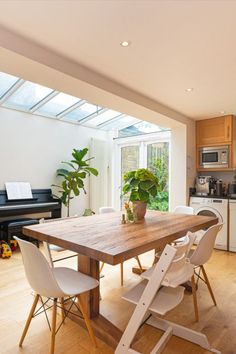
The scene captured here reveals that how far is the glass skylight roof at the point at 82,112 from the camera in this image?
495 cm

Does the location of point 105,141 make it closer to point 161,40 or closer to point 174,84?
point 174,84

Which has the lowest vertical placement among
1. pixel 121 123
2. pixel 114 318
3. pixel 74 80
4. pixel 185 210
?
pixel 114 318

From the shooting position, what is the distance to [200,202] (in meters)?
4.29

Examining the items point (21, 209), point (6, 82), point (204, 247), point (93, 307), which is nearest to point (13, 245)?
point (21, 209)

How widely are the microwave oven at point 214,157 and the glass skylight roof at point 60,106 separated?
1.20m

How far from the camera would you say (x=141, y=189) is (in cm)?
241

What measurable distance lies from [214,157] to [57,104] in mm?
3097

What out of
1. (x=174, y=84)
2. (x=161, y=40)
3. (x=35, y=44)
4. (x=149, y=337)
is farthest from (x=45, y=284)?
(x=174, y=84)

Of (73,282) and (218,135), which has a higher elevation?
(218,135)

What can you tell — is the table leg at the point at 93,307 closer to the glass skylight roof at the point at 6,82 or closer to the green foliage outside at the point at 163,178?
the glass skylight roof at the point at 6,82

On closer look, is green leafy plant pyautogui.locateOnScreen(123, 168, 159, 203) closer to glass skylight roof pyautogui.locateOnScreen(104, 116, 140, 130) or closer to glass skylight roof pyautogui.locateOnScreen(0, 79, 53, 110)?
glass skylight roof pyautogui.locateOnScreen(0, 79, 53, 110)

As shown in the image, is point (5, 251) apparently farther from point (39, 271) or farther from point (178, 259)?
point (178, 259)

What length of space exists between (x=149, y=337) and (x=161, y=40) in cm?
237

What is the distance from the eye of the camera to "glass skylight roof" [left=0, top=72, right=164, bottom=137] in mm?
3860
